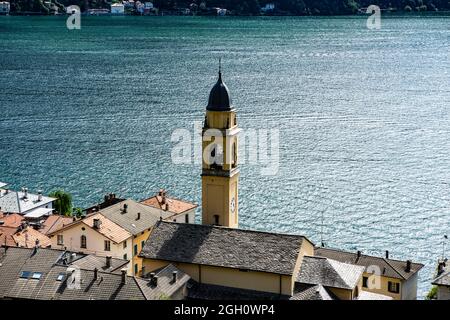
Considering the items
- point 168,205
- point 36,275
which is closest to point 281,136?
Result: point 168,205

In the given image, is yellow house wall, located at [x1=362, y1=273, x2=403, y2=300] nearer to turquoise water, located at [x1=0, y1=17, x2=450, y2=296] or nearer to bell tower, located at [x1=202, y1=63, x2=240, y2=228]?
turquoise water, located at [x1=0, y1=17, x2=450, y2=296]

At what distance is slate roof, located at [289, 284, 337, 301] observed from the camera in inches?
1302

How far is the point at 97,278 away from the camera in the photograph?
33844 mm

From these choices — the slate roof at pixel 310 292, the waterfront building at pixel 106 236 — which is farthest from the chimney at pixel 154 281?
the waterfront building at pixel 106 236

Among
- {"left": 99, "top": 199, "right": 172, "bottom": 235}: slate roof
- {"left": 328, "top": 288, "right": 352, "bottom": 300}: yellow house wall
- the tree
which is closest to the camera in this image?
{"left": 328, "top": 288, "right": 352, "bottom": 300}: yellow house wall

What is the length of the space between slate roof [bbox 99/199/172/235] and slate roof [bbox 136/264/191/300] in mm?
13809

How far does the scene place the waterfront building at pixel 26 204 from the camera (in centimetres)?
6172

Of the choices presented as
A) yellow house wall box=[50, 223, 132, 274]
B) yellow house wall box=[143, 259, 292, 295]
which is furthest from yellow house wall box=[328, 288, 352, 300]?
yellow house wall box=[50, 223, 132, 274]

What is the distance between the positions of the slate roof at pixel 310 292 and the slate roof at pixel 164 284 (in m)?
5.24

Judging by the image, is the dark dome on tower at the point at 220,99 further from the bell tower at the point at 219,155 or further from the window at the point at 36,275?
the window at the point at 36,275

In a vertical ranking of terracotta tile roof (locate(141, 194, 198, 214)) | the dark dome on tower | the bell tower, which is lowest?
terracotta tile roof (locate(141, 194, 198, 214))

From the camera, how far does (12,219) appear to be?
5650 cm

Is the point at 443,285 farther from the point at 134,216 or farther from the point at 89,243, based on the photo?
the point at 89,243
